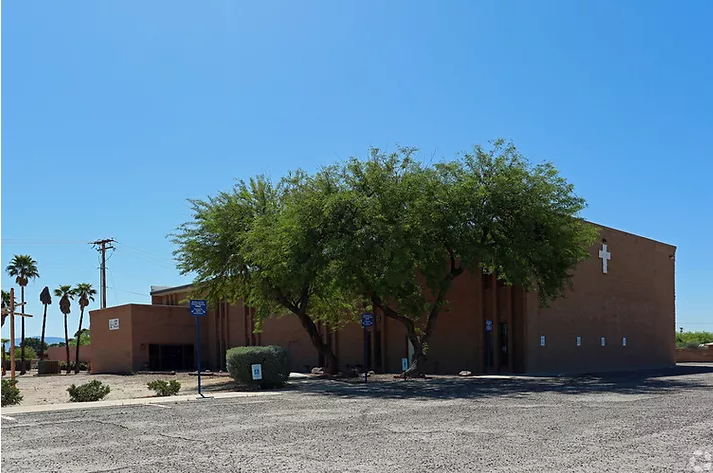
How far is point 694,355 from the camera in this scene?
55375mm

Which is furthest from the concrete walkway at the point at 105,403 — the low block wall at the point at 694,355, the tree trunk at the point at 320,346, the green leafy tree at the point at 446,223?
the low block wall at the point at 694,355

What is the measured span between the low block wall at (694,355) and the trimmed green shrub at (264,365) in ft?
130

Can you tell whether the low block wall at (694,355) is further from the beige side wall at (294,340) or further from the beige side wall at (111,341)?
the beige side wall at (111,341)

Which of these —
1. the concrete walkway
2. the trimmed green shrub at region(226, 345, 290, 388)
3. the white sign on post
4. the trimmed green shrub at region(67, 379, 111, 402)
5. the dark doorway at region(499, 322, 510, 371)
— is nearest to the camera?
the concrete walkway

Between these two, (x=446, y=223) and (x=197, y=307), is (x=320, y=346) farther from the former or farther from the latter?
(x=197, y=307)

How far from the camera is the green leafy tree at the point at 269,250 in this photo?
27.4m

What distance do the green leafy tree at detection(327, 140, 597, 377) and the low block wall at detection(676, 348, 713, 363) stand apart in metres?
31.0

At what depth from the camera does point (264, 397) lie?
68.2ft

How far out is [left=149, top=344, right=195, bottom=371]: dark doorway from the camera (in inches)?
2079

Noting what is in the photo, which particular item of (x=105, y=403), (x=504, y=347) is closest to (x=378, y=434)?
(x=105, y=403)

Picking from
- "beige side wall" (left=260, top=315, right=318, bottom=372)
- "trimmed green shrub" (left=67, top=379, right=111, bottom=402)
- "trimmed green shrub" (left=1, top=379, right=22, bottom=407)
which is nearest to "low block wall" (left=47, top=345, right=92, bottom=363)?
"beige side wall" (left=260, top=315, right=318, bottom=372)

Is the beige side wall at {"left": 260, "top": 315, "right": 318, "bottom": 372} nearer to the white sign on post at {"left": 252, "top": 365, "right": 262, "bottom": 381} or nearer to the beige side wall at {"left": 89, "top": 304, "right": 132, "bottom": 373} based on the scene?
the beige side wall at {"left": 89, "top": 304, "right": 132, "bottom": 373}

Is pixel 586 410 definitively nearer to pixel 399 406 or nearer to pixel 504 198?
pixel 399 406

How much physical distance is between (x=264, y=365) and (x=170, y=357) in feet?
104
